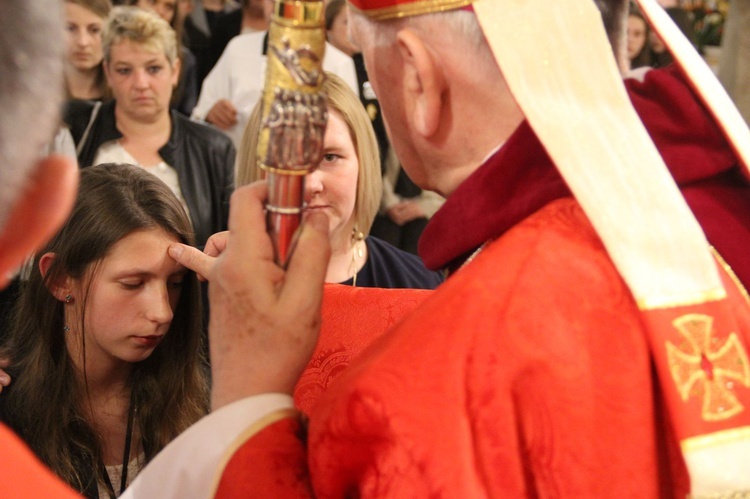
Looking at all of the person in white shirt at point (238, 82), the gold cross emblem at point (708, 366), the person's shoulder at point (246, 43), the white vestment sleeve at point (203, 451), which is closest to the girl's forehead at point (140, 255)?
the white vestment sleeve at point (203, 451)

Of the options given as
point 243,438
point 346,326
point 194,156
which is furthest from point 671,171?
point 194,156

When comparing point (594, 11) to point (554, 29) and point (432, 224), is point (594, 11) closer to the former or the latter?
point (554, 29)

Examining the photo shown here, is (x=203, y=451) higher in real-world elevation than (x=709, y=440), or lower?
lower

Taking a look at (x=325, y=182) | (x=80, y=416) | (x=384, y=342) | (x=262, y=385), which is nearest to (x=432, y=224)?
(x=384, y=342)

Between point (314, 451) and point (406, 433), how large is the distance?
6.2 inches

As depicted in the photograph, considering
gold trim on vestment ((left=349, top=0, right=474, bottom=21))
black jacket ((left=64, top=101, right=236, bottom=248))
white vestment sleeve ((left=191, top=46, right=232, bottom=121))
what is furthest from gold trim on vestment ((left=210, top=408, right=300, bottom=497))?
white vestment sleeve ((left=191, top=46, right=232, bottom=121))

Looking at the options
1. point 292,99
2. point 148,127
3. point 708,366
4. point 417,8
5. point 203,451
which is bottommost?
point 148,127

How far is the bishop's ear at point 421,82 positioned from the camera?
146 centimetres

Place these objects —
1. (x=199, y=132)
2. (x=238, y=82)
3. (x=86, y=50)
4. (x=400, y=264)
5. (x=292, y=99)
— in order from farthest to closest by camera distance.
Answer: (x=238, y=82)
(x=86, y=50)
(x=199, y=132)
(x=400, y=264)
(x=292, y=99)

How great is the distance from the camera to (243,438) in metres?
1.40

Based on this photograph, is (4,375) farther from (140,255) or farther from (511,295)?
(511,295)

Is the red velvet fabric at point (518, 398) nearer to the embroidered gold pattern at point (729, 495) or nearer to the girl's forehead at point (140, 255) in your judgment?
the embroidered gold pattern at point (729, 495)

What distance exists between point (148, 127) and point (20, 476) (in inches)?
132

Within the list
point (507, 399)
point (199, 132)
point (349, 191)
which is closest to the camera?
point (507, 399)
